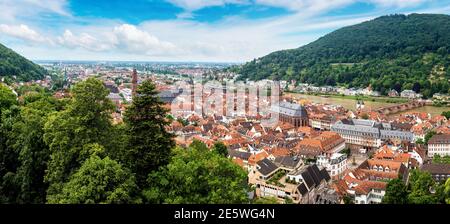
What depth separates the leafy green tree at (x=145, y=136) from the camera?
6637 millimetres

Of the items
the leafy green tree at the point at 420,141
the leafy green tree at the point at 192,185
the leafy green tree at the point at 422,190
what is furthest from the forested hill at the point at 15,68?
the leafy green tree at the point at 192,185

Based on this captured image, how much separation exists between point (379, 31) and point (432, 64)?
21.4m

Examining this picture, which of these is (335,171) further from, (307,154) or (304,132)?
(304,132)

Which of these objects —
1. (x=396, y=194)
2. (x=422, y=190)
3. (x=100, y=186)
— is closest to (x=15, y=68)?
(x=396, y=194)

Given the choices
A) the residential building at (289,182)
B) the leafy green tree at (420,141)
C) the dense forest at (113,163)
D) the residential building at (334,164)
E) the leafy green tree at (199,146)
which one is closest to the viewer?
the dense forest at (113,163)

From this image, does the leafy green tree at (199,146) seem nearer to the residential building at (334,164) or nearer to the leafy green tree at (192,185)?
the leafy green tree at (192,185)

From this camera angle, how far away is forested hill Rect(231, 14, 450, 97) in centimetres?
6053

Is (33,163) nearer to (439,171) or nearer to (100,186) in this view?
(100,186)

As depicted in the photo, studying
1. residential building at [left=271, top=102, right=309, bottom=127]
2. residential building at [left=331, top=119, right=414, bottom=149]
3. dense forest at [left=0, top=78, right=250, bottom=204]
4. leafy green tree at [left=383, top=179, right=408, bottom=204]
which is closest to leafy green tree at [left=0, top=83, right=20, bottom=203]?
dense forest at [left=0, top=78, right=250, bottom=204]

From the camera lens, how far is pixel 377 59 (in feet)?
243

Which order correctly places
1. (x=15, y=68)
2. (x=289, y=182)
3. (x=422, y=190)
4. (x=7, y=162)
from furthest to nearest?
1. (x=15, y=68)
2. (x=289, y=182)
3. (x=422, y=190)
4. (x=7, y=162)

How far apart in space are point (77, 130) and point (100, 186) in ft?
5.32

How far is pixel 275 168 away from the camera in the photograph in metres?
17.1

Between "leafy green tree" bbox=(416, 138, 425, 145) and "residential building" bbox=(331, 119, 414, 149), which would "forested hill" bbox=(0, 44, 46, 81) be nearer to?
"residential building" bbox=(331, 119, 414, 149)
